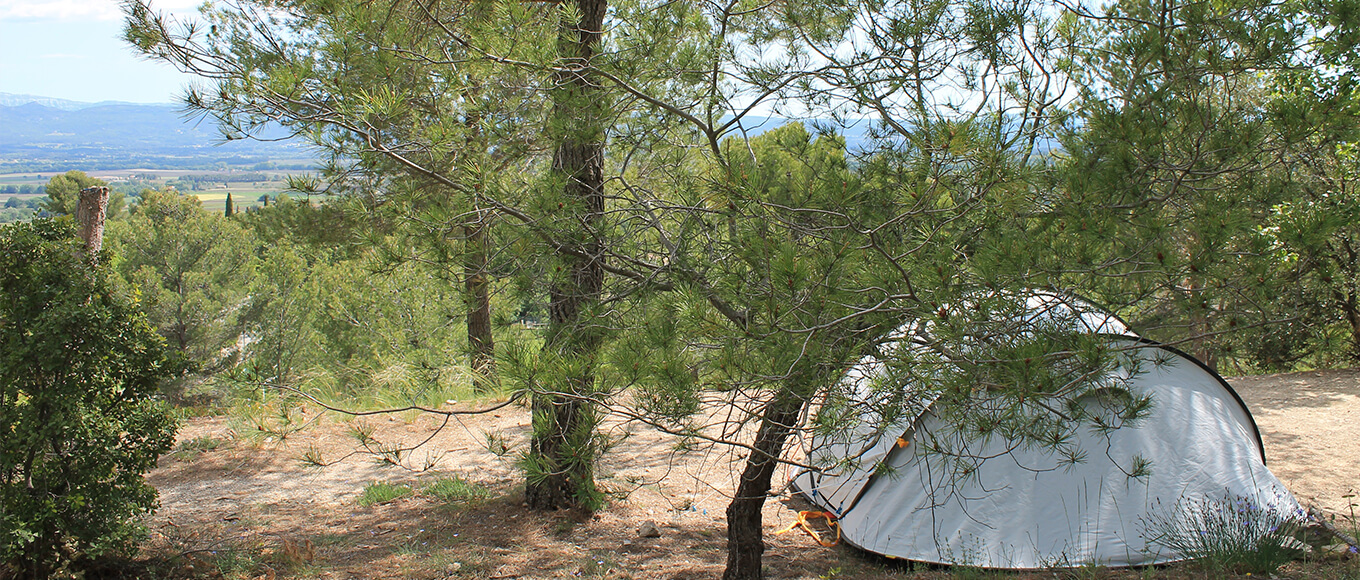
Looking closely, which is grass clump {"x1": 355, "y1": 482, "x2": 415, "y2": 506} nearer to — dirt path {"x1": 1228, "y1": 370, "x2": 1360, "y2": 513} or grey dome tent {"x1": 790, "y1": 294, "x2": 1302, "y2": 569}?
grey dome tent {"x1": 790, "y1": 294, "x2": 1302, "y2": 569}

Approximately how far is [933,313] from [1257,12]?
4.52 ft

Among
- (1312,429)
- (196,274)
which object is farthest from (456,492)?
(196,274)

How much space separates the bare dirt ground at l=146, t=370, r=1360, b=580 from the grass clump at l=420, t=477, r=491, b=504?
21 mm

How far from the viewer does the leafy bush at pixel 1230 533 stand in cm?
336

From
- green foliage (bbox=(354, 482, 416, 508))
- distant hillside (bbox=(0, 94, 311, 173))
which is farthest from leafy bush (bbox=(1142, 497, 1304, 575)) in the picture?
distant hillside (bbox=(0, 94, 311, 173))

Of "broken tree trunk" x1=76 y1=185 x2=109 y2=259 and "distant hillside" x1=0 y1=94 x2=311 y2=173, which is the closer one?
"broken tree trunk" x1=76 y1=185 x2=109 y2=259

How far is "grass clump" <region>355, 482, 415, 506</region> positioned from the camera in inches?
212

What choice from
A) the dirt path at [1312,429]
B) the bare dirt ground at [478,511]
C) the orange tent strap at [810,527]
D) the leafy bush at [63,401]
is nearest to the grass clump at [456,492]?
the bare dirt ground at [478,511]

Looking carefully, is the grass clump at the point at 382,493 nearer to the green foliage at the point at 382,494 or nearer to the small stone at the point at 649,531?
the green foliage at the point at 382,494

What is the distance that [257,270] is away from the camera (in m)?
13.8

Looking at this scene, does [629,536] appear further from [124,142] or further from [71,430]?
[124,142]

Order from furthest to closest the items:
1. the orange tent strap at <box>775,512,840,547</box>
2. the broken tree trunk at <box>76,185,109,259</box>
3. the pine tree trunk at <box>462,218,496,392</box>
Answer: the broken tree trunk at <box>76,185,109,259</box> → the orange tent strap at <box>775,512,840,547</box> → the pine tree trunk at <box>462,218,496,392</box>

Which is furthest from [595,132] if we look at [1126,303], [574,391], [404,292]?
[404,292]

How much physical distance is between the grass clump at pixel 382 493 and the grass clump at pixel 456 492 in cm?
18
